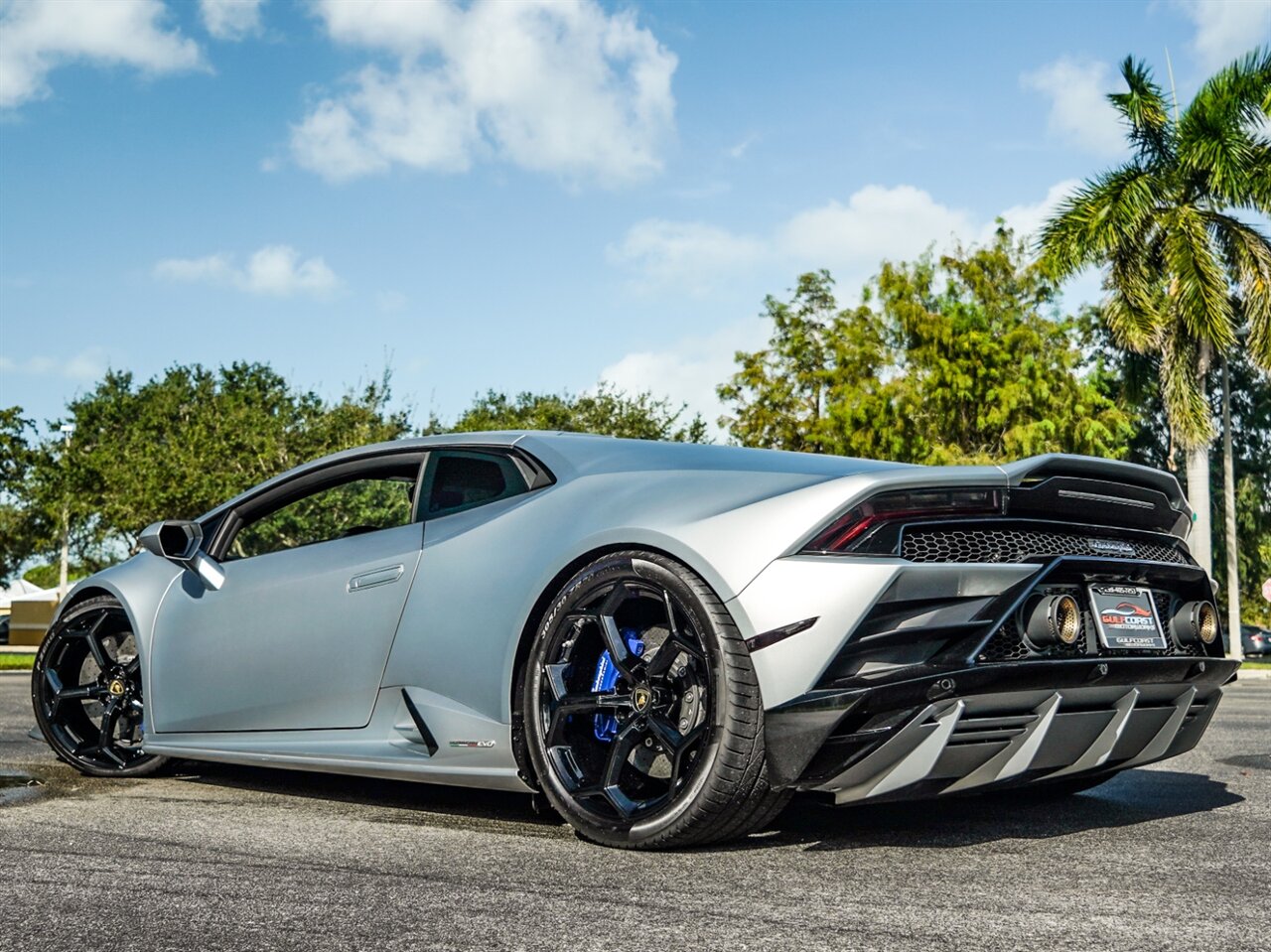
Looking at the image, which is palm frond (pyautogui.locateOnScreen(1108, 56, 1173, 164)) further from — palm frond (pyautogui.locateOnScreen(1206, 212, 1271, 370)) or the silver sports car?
the silver sports car

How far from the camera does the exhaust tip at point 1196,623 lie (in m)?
4.15

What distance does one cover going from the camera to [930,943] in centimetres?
266

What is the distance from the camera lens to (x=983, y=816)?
4402mm

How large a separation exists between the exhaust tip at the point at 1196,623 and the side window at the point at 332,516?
2538 mm

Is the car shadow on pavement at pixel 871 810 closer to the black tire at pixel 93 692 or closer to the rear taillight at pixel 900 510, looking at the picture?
the black tire at pixel 93 692

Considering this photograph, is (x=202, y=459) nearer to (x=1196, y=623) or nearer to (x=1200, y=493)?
(x=1200, y=493)

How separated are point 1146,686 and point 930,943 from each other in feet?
5.25

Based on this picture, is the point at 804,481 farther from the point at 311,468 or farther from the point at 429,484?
the point at 311,468

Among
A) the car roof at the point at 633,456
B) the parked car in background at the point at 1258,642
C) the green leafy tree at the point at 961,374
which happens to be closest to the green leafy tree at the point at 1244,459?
the parked car in background at the point at 1258,642

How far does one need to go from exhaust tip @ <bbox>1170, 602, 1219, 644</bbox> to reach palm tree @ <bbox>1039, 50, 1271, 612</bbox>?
2280 centimetres

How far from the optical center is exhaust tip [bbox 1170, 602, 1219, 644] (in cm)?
415

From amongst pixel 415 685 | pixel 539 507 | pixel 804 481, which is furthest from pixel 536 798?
pixel 804 481

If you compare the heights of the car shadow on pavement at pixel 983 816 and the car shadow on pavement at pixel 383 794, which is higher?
the car shadow on pavement at pixel 383 794

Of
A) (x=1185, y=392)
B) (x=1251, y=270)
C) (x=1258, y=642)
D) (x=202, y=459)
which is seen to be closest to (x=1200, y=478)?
(x=1185, y=392)
